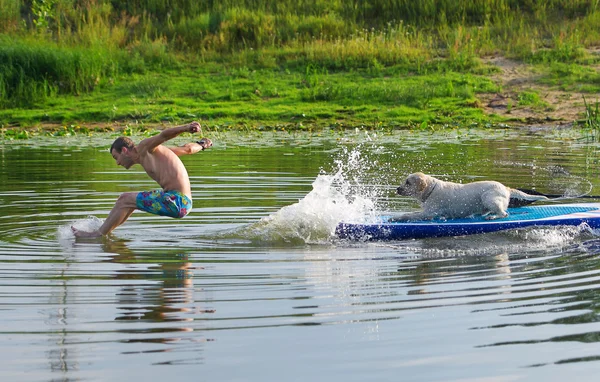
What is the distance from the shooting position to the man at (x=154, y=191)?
1102cm

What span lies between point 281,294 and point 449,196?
11.6 feet

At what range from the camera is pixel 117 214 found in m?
11.0

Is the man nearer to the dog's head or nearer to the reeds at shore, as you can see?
the dog's head

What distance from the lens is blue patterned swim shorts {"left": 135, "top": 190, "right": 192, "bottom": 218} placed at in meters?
11.0

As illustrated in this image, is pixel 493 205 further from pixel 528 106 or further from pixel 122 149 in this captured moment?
pixel 528 106

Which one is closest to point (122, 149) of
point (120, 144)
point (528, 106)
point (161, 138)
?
point (120, 144)

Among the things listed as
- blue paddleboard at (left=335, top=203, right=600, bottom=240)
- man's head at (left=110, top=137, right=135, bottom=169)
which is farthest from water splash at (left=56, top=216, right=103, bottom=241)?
blue paddleboard at (left=335, top=203, right=600, bottom=240)

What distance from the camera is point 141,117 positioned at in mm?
25062

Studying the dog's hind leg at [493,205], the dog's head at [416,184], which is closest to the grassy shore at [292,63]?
the dog's head at [416,184]

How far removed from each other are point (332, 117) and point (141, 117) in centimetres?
447

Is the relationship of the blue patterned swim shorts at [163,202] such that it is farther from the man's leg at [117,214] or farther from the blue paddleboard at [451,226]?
the blue paddleboard at [451,226]

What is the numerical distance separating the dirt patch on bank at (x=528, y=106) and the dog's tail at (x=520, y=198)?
13.2 metres

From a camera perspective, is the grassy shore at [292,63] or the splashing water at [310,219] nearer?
the splashing water at [310,219]

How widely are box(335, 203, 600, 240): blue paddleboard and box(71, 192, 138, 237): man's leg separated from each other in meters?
2.16
